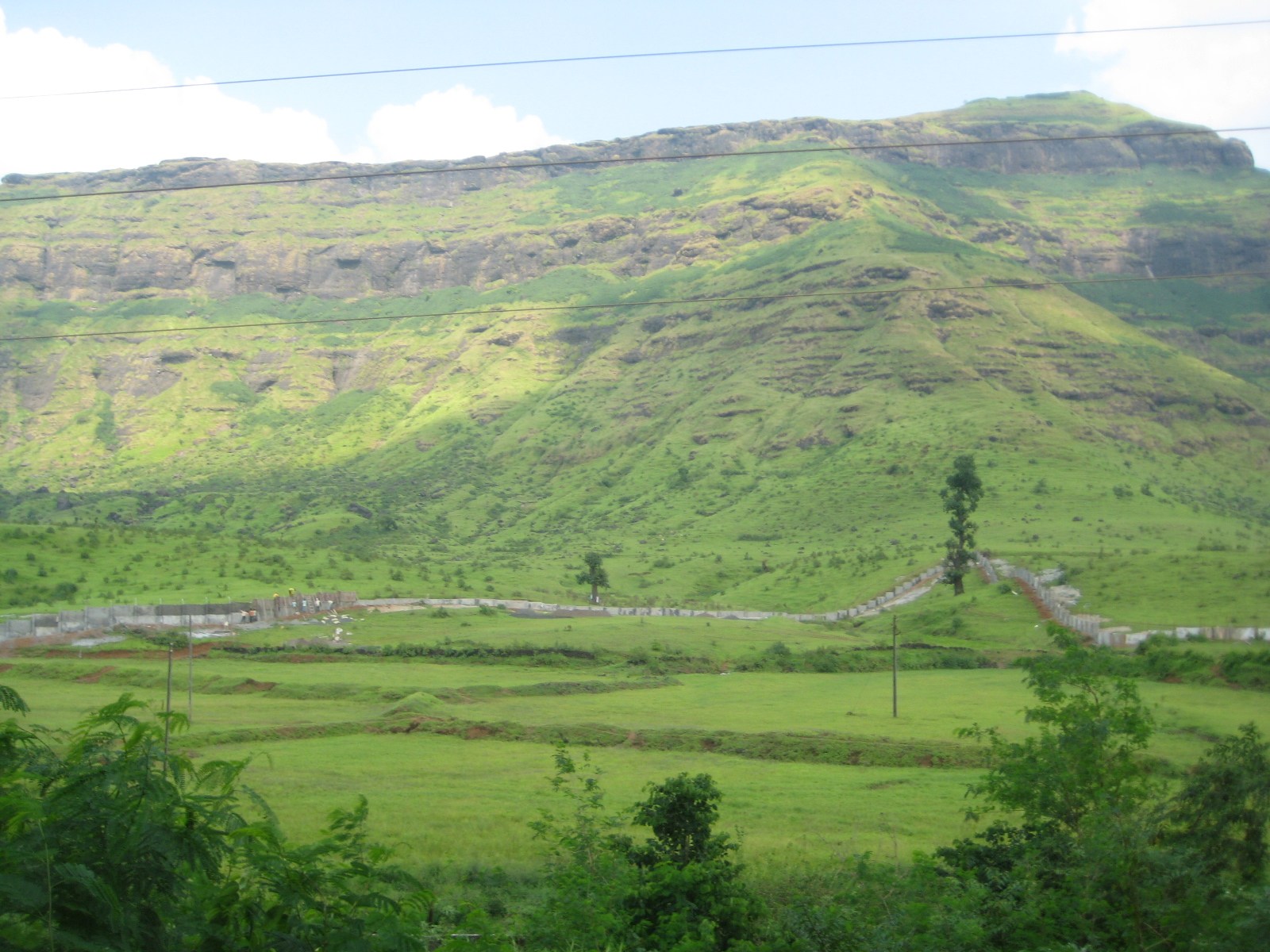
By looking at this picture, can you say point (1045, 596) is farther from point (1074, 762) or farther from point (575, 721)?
point (1074, 762)

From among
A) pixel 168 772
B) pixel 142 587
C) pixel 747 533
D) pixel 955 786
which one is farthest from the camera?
pixel 747 533

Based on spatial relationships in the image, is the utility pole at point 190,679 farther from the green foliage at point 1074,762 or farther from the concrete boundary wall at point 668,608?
the green foliage at point 1074,762

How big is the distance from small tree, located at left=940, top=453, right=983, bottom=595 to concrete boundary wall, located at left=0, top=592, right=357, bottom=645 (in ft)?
133

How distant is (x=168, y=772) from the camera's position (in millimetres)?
7910

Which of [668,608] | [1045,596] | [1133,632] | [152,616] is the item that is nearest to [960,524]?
[1045,596]

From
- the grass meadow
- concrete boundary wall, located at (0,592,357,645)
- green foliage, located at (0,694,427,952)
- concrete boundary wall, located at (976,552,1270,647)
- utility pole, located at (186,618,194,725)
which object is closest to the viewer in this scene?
green foliage, located at (0,694,427,952)

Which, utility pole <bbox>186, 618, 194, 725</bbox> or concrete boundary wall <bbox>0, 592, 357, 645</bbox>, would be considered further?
concrete boundary wall <bbox>0, 592, 357, 645</bbox>

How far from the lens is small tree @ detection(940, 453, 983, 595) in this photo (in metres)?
73.9

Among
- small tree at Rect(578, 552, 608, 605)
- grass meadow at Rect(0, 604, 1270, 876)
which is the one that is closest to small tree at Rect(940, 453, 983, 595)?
grass meadow at Rect(0, 604, 1270, 876)

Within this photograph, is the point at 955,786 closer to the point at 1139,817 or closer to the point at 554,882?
the point at 1139,817

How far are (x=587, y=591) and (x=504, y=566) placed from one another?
14.3 metres

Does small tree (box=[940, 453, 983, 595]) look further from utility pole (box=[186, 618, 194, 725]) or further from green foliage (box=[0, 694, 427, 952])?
green foliage (box=[0, 694, 427, 952])

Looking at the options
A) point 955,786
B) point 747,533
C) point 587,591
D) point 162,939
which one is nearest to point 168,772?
point 162,939

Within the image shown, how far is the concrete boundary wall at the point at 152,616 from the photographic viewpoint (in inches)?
2256
